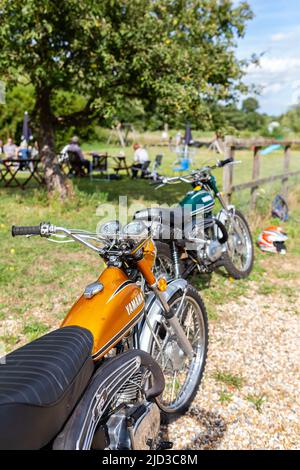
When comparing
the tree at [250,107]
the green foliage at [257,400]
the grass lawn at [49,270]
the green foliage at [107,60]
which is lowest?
the green foliage at [257,400]

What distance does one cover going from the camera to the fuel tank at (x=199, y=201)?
12.8 feet

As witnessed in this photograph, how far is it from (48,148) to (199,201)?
5710 millimetres

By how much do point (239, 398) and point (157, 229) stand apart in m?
1.32

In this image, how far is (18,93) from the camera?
65.3 ft

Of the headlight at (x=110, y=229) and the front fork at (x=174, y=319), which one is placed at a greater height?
the headlight at (x=110, y=229)

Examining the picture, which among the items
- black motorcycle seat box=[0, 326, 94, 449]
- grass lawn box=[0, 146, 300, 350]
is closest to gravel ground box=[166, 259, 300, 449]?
grass lawn box=[0, 146, 300, 350]

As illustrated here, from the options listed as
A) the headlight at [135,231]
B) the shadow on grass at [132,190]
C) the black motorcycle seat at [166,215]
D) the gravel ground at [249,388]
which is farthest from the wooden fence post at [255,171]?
the headlight at [135,231]

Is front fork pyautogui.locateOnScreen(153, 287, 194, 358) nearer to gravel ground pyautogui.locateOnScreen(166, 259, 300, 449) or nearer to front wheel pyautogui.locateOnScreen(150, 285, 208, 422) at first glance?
front wheel pyautogui.locateOnScreen(150, 285, 208, 422)

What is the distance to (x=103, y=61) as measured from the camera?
7137 millimetres

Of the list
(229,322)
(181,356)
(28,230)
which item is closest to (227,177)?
(229,322)

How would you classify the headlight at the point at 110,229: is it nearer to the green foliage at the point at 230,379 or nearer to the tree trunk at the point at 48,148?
the green foliage at the point at 230,379

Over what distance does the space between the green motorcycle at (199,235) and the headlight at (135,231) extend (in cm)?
38

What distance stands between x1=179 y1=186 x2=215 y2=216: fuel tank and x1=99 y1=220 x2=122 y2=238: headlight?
6.08 feet

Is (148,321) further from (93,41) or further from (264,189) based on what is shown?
(93,41)
